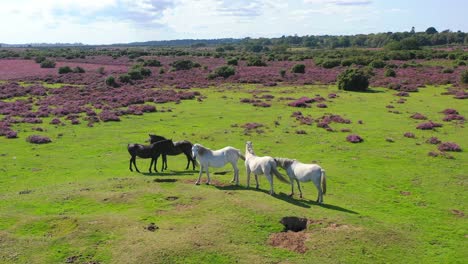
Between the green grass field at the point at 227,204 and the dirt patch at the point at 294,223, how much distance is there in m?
0.33

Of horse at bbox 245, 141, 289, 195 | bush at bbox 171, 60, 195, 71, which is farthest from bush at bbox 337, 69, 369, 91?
bush at bbox 171, 60, 195, 71

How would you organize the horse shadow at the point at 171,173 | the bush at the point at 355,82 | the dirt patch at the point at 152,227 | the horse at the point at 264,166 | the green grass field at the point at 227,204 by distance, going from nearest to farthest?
the green grass field at the point at 227,204 → the dirt patch at the point at 152,227 → the horse at the point at 264,166 → the horse shadow at the point at 171,173 → the bush at the point at 355,82

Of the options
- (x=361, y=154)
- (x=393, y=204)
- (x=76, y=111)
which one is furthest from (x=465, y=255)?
(x=76, y=111)

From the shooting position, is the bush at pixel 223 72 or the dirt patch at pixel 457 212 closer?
the dirt patch at pixel 457 212

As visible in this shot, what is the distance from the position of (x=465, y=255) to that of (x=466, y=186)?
9.53 meters

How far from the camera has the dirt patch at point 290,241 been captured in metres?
15.7

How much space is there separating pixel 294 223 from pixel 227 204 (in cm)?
315

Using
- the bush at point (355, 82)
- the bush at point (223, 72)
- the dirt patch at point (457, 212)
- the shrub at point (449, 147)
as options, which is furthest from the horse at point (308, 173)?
the bush at point (223, 72)

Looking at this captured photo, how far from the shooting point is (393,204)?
21312 millimetres

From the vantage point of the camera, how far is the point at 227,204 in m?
18.7

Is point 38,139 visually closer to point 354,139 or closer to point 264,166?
point 264,166

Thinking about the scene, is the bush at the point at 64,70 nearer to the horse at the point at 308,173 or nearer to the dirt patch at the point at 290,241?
the horse at the point at 308,173

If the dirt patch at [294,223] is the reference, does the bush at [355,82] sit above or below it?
above

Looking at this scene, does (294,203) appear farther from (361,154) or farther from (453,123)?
(453,123)
